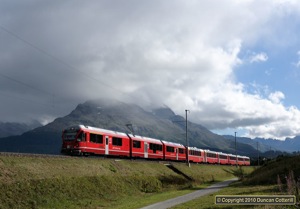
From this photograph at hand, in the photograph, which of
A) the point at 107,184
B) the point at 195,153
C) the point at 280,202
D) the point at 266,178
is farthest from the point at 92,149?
the point at 195,153

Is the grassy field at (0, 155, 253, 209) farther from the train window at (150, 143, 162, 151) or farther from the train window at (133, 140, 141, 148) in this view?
the train window at (150, 143, 162, 151)

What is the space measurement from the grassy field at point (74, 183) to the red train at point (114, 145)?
3019 millimetres

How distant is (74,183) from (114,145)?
1809cm

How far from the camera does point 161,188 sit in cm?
4381

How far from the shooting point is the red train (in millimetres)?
41625

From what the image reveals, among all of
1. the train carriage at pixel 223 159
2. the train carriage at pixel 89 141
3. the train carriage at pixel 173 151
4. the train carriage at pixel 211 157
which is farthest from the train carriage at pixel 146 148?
the train carriage at pixel 223 159

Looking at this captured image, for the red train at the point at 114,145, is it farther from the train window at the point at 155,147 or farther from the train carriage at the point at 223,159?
the train carriage at the point at 223,159

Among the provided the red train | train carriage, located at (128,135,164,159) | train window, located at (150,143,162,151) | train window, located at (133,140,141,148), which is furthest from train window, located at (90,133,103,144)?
train window, located at (150,143,162,151)

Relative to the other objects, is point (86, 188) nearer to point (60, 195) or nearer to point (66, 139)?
point (60, 195)

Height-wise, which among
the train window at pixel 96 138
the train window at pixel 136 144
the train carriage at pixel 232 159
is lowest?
the train carriage at pixel 232 159

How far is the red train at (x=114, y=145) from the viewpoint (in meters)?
41.6

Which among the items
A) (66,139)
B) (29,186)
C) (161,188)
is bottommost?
(161,188)

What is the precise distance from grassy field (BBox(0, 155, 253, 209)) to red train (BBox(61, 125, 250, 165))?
3019 mm

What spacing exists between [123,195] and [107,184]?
6.30 feet
